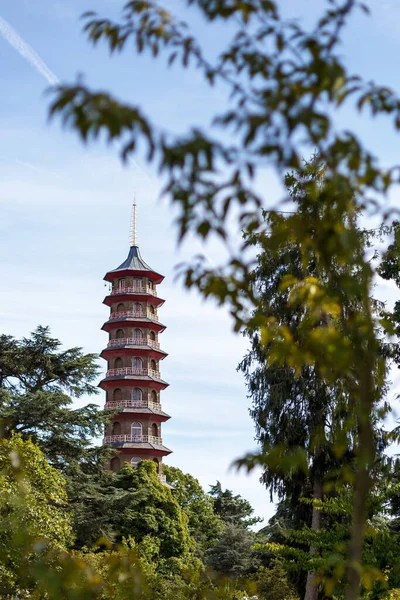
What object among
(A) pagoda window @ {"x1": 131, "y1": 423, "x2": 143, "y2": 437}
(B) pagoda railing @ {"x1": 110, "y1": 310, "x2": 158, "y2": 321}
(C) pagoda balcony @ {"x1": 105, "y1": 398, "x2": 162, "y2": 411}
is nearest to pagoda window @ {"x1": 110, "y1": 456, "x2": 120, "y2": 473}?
(A) pagoda window @ {"x1": 131, "y1": 423, "x2": 143, "y2": 437}

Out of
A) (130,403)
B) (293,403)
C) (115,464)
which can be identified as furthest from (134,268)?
(293,403)

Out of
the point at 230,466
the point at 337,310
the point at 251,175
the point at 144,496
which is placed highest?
the point at 144,496

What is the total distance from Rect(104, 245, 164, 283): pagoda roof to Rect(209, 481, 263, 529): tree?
12996 mm

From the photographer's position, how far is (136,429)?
41875 millimetres

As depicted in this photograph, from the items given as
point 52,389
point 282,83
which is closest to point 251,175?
point 282,83

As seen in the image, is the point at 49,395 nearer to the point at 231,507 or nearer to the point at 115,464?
the point at 115,464

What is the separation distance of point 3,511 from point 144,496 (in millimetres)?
17861

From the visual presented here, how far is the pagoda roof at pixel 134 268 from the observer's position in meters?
45.7

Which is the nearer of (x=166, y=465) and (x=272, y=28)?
(x=272, y=28)

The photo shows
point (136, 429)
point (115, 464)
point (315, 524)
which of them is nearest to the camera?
point (315, 524)

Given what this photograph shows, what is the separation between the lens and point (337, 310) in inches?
124

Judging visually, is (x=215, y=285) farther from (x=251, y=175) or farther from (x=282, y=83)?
(x=282, y=83)

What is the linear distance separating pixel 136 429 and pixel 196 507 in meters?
6.91

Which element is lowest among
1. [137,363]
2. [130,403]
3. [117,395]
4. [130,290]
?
[130,403]
